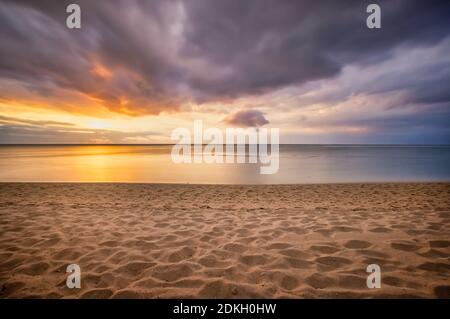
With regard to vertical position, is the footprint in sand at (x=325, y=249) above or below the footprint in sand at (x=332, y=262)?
above

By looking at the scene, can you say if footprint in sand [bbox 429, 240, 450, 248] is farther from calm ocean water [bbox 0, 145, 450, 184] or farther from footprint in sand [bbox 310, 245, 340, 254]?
calm ocean water [bbox 0, 145, 450, 184]

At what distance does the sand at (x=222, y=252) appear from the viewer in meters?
2.71

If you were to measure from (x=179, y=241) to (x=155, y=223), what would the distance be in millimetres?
1375

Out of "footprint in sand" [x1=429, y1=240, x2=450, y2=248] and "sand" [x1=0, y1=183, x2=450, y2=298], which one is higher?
"footprint in sand" [x1=429, y1=240, x2=450, y2=248]

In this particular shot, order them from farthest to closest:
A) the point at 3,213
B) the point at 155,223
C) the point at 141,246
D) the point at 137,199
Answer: the point at 137,199
the point at 3,213
the point at 155,223
the point at 141,246

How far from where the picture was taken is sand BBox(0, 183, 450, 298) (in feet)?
8.90

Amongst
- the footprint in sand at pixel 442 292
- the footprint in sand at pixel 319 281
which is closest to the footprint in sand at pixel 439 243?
the footprint in sand at pixel 442 292

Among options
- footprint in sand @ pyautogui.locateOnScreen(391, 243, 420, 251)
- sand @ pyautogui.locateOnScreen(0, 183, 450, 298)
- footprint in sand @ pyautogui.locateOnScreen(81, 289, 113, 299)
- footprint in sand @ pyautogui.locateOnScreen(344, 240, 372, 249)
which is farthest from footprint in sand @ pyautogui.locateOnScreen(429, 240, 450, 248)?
footprint in sand @ pyautogui.locateOnScreen(81, 289, 113, 299)

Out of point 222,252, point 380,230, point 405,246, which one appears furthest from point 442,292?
point 222,252

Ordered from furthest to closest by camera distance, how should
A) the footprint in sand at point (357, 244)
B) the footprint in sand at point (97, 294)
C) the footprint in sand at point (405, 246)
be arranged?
the footprint in sand at point (357, 244), the footprint in sand at point (405, 246), the footprint in sand at point (97, 294)

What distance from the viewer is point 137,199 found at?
29.8 ft

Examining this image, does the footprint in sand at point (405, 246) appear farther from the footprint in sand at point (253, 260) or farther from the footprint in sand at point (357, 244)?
the footprint in sand at point (253, 260)
